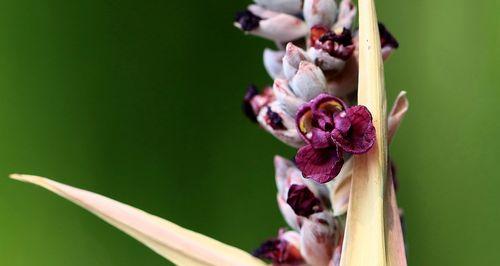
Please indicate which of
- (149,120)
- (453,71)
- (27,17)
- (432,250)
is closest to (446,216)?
(432,250)

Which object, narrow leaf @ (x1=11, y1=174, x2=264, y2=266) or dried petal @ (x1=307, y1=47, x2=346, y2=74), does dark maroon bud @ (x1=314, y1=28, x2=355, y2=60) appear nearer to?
dried petal @ (x1=307, y1=47, x2=346, y2=74)

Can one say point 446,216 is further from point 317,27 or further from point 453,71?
point 317,27

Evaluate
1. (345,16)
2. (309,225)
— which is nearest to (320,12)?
(345,16)

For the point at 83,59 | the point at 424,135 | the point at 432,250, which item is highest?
the point at 83,59

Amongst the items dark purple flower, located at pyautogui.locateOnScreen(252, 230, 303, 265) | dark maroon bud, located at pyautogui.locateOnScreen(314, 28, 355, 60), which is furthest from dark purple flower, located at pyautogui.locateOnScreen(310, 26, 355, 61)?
dark purple flower, located at pyautogui.locateOnScreen(252, 230, 303, 265)

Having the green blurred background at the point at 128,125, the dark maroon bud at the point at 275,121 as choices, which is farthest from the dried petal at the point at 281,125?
the green blurred background at the point at 128,125

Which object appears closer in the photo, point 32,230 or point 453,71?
point 453,71

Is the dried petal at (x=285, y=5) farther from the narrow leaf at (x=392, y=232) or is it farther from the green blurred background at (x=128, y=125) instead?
the green blurred background at (x=128, y=125)
